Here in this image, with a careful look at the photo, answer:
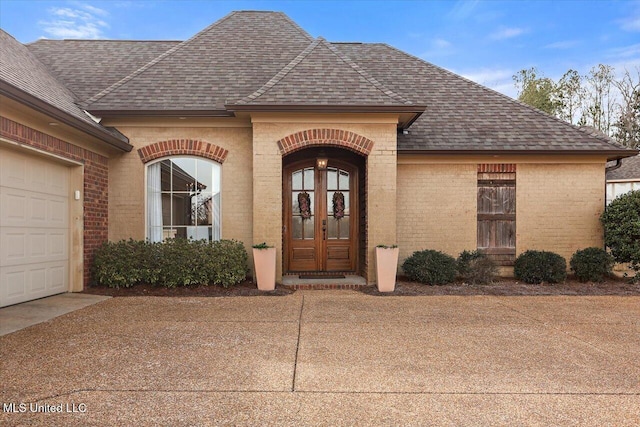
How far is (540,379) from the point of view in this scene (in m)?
3.59

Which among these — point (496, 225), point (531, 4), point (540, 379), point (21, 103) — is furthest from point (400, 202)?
point (531, 4)

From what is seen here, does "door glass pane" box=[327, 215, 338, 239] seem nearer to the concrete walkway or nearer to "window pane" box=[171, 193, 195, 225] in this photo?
"window pane" box=[171, 193, 195, 225]

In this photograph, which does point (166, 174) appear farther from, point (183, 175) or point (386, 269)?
point (386, 269)

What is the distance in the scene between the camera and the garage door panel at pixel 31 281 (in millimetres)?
6215

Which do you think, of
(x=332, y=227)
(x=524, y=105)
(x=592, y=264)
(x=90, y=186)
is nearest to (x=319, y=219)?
(x=332, y=227)

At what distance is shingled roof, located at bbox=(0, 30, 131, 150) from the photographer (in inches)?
230

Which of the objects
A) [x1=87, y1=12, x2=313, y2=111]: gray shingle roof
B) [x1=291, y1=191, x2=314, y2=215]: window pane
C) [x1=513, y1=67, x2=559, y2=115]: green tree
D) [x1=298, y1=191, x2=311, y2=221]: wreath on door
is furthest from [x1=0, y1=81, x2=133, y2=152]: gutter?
[x1=513, y1=67, x2=559, y2=115]: green tree

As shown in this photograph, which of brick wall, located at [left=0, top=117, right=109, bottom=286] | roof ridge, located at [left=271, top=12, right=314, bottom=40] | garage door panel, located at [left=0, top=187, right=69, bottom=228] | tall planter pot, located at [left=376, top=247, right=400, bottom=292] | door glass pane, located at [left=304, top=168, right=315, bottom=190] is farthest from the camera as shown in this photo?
roof ridge, located at [left=271, top=12, right=314, bottom=40]

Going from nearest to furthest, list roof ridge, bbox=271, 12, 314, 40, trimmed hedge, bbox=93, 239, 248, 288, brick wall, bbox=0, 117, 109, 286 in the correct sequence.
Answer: brick wall, bbox=0, 117, 109, 286, trimmed hedge, bbox=93, 239, 248, 288, roof ridge, bbox=271, 12, 314, 40

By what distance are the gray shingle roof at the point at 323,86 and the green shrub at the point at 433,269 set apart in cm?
320

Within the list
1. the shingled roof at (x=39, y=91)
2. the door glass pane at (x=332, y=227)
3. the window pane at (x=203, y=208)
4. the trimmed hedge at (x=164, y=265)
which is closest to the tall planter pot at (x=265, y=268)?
the trimmed hedge at (x=164, y=265)

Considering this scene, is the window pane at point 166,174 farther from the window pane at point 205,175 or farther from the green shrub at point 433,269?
the green shrub at point 433,269

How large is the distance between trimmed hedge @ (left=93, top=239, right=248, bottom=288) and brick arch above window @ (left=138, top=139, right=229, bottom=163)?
77.8 inches

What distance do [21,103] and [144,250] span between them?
3.36 m
